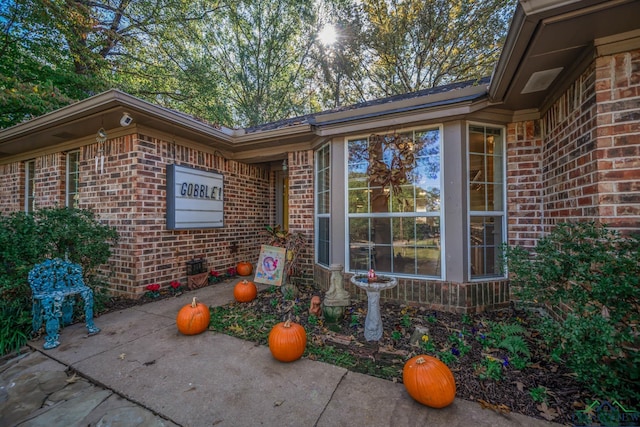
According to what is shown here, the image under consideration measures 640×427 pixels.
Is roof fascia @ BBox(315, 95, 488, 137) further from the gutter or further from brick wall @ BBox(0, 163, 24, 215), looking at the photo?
brick wall @ BBox(0, 163, 24, 215)

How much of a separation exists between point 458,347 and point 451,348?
0.23ft

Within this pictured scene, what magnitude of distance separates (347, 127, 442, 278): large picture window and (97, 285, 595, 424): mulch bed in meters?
0.61

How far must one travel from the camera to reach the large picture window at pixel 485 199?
332 centimetres

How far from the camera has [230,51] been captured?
11.3 metres

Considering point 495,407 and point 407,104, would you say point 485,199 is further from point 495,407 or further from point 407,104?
point 495,407

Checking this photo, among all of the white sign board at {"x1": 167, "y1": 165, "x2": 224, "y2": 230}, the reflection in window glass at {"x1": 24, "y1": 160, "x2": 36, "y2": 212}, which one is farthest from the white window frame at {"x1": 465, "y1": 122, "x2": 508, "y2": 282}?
the reflection in window glass at {"x1": 24, "y1": 160, "x2": 36, "y2": 212}

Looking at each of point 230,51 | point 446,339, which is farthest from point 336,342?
point 230,51

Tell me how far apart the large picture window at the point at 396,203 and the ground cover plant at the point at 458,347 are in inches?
24.1

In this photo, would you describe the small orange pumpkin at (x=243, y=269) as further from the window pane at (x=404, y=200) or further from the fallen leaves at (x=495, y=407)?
the fallen leaves at (x=495, y=407)

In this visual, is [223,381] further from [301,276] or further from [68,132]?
[68,132]

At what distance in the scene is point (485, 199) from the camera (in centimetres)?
338

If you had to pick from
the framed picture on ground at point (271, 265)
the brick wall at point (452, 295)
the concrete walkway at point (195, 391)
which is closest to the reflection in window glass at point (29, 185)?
the concrete walkway at point (195, 391)

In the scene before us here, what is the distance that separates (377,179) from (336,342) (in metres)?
2.13

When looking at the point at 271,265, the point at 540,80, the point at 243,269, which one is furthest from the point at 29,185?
the point at 540,80
